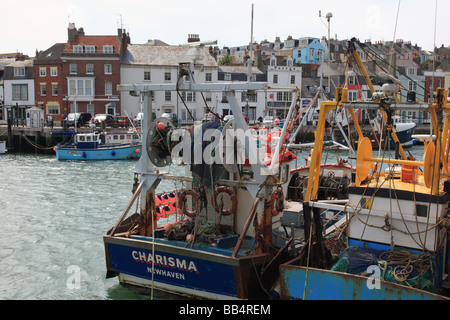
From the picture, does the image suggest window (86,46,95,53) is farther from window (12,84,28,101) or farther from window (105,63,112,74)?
window (12,84,28,101)

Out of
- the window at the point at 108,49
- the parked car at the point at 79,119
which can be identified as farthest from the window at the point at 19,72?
the parked car at the point at 79,119

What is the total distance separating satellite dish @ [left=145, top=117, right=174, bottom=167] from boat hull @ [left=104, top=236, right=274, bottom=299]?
1882 mm

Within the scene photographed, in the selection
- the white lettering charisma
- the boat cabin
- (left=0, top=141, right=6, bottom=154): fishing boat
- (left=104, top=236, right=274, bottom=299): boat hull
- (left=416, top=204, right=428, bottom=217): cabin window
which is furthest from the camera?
(left=0, top=141, right=6, bottom=154): fishing boat

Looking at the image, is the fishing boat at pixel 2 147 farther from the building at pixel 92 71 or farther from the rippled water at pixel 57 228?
the building at pixel 92 71

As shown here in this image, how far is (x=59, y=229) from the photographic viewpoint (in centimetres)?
1789

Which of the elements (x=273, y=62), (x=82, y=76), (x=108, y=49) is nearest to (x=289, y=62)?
(x=273, y=62)

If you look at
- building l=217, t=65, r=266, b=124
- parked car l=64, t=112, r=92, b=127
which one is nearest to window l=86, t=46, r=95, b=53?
parked car l=64, t=112, r=92, b=127

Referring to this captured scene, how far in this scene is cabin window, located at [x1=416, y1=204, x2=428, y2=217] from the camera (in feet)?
31.3

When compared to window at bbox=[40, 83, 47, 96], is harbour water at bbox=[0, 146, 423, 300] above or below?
below

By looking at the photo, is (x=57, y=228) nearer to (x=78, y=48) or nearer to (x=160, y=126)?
(x=160, y=126)

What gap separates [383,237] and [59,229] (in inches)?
472
